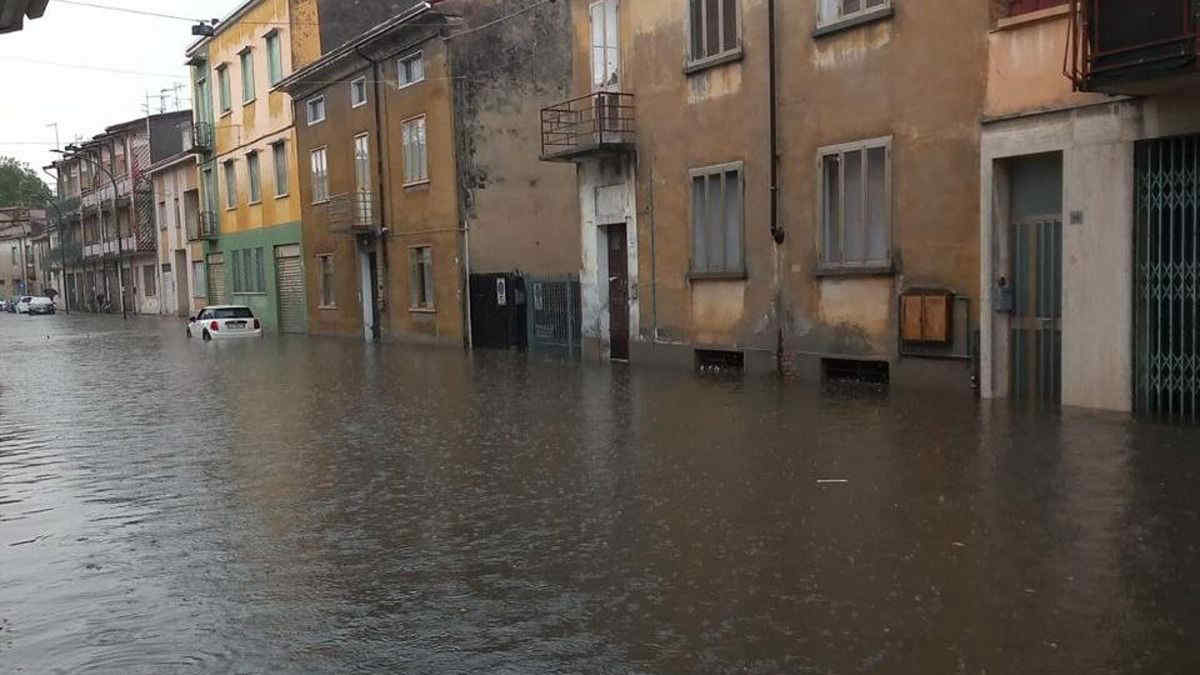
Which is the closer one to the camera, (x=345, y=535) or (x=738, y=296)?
(x=345, y=535)

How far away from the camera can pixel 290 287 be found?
39.4 m

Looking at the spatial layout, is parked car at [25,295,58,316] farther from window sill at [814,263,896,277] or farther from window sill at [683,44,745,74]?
window sill at [814,263,896,277]

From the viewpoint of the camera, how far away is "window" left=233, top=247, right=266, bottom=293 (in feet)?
138

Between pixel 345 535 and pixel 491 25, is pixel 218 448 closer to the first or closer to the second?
pixel 345 535

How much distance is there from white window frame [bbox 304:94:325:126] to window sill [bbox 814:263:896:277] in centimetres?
2321

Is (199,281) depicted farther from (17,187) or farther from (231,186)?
(17,187)

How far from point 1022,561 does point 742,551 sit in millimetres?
1571

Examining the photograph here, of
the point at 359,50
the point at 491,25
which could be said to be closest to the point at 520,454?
the point at 491,25

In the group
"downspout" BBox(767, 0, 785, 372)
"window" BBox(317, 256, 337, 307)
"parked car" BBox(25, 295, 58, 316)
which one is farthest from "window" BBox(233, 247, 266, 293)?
"parked car" BBox(25, 295, 58, 316)

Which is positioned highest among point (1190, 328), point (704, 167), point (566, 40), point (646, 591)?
point (566, 40)

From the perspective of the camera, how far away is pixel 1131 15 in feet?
34.0

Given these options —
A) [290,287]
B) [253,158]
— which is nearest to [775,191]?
[290,287]

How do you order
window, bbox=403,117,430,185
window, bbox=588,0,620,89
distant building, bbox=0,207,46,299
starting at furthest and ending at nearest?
distant building, bbox=0,207,46,299, window, bbox=403,117,430,185, window, bbox=588,0,620,89

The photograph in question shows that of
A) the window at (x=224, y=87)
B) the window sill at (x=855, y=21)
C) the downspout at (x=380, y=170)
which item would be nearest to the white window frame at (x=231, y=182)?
the window at (x=224, y=87)
